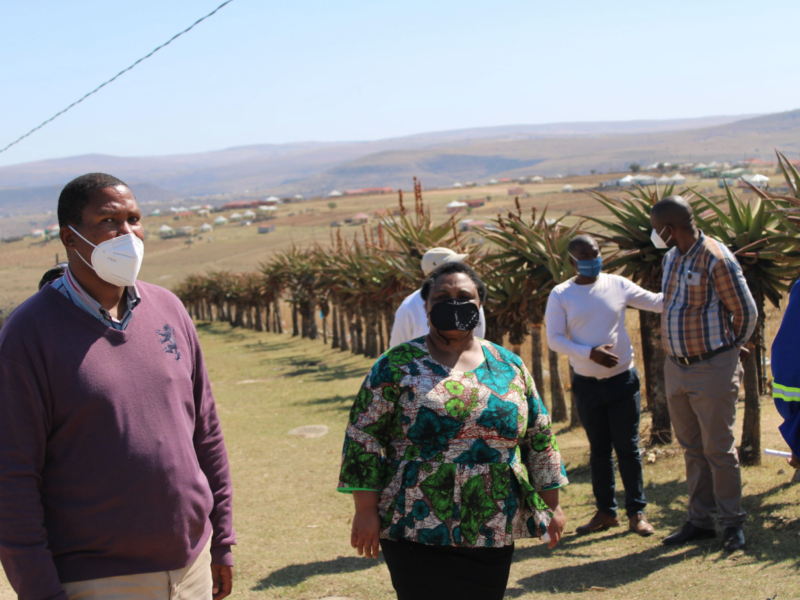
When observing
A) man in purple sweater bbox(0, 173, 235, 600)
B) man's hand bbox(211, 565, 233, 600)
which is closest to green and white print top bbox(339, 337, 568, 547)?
man's hand bbox(211, 565, 233, 600)

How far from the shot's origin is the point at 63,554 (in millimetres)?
2615

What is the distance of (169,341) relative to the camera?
294 centimetres

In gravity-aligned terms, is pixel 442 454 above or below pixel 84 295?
below

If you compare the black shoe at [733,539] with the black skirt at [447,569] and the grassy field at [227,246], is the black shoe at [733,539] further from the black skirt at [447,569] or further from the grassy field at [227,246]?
the grassy field at [227,246]

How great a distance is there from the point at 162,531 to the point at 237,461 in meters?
8.11

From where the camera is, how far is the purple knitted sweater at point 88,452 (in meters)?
2.49

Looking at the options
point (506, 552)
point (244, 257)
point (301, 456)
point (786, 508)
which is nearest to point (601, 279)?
point (786, 508)

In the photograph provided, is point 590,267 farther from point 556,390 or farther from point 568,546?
point 556,390

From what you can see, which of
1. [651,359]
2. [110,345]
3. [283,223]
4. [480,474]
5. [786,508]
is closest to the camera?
[110,345]

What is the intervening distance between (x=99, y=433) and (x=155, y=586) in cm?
61

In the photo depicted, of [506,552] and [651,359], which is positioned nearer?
[506,552]

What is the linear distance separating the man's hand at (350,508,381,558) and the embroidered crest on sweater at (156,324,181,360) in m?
1.03

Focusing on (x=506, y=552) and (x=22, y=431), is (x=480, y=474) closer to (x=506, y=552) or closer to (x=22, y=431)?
(x=506, y=552)

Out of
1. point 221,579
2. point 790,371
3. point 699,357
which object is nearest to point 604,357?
point 699,357
